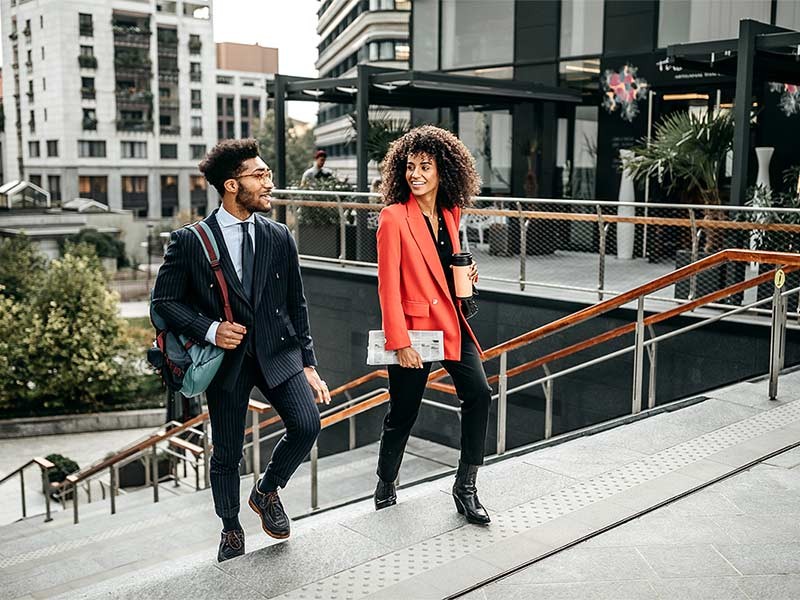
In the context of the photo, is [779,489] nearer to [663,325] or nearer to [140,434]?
[663,325]

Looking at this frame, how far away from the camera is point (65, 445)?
23234mm

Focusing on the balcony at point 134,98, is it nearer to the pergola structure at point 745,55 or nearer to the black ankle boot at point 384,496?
the pergola structure at point 745,55

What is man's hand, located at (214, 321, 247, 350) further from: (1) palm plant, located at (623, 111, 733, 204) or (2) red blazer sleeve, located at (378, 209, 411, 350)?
(1) palm plant, located at (623, 111, 733, 204)

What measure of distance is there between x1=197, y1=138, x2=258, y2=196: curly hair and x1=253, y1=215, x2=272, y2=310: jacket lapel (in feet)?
0.76

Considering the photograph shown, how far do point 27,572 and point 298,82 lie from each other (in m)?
→ 9.37

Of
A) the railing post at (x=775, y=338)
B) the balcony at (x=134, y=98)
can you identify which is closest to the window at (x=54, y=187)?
the balcony at (x=134, y=98)

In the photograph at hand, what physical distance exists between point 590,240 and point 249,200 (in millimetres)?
6323

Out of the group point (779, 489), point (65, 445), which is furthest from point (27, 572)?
point (65, 445)

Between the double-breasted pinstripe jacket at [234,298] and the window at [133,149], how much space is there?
84.5 metres

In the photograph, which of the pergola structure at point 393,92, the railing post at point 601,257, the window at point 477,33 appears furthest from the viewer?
the window at point 477,33

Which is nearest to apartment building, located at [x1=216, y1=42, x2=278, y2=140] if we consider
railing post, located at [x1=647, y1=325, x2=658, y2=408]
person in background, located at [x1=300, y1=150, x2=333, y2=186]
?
person in background, located at [x1=300, y1=150, x2=333, y2=186]

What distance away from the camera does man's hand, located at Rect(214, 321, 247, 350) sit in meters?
3.70

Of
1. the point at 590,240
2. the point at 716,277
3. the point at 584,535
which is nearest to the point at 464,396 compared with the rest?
the point at 584,535

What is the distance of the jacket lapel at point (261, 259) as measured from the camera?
3828 millimetres
